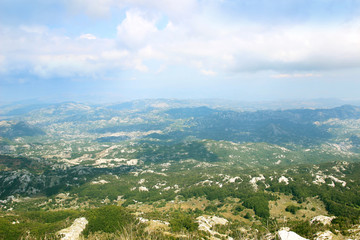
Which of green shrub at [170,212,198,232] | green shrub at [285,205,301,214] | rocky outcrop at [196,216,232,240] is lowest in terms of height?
green shrub at [285,205,301,214]

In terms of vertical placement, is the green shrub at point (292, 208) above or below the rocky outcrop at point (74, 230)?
below

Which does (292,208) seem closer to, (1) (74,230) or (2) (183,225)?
(2) (183,225)

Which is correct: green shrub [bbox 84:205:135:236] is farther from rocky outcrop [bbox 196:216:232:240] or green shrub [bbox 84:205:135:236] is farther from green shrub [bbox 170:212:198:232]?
rocky outcrop [bbox 196:216:232:240]

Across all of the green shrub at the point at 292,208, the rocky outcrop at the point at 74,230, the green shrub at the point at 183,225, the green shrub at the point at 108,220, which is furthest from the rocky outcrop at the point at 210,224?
the rocky outcrop at the point at 74,230

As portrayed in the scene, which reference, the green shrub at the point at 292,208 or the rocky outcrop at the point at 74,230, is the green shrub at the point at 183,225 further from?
the green shrub at the point at 292,208

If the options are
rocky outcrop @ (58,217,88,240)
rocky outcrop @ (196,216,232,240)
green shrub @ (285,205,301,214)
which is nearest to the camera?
rocky outcrop @ (58,217,88,240)

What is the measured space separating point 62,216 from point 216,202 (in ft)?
291

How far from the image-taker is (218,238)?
66.4m

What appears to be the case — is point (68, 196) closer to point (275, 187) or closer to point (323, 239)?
point (275, 187)

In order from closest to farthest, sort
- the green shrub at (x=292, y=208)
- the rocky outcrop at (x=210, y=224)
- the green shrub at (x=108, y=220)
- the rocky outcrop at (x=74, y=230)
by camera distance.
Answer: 1. the rocky outcrop at (x=74, y=230)
2. the rocky outcrop at (x=210, y=224)
3. the green shrub at (x=108, y=220)
4. the green shrub at (x=292, y=208)

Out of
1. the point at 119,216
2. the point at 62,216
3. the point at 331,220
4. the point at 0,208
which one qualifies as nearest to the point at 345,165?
the point at 331,220

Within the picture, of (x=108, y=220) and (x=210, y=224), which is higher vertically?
(x=108, y=220)

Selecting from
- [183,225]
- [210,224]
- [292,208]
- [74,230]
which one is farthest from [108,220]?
[292,208]

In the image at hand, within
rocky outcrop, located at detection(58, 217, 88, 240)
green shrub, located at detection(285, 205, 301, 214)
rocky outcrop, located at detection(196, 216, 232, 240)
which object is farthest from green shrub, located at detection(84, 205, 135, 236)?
green shrub, located at detection(285, 205, 301, 214)
